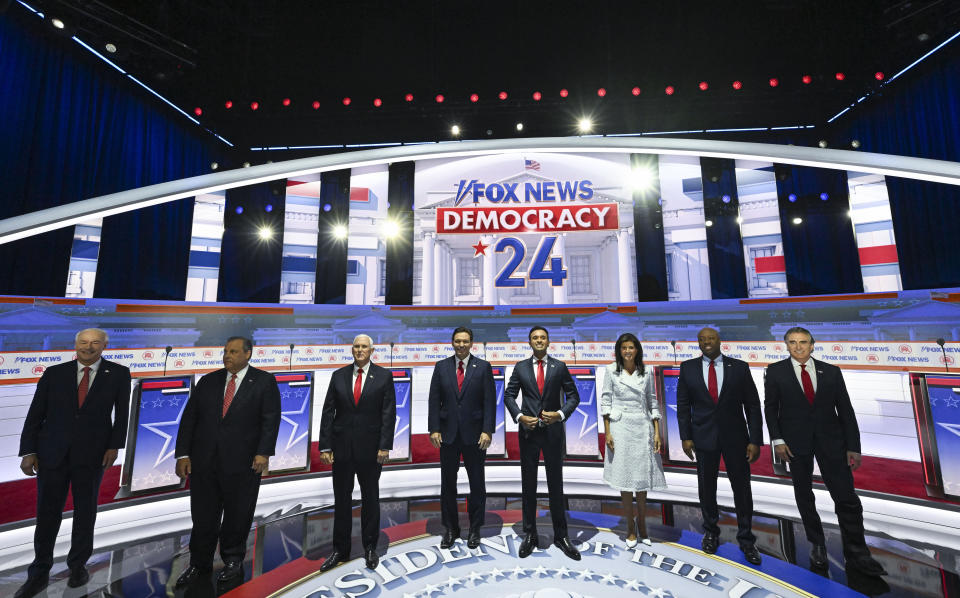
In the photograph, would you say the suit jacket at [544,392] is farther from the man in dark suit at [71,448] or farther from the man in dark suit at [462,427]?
the man in dark suit at [71,448]

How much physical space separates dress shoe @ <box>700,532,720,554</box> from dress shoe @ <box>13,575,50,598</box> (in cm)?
520

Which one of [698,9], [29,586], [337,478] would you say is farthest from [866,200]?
[29,586]

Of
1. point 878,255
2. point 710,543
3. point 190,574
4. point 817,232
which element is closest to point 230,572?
point 190,574

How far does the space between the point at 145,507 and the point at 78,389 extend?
211 cm

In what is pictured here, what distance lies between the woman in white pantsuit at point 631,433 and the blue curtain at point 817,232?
432 cm

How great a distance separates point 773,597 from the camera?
8.52ft

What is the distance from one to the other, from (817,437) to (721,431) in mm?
694

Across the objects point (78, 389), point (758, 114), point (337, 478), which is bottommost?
point (337, 478)

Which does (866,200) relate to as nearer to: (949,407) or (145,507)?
(949,407)

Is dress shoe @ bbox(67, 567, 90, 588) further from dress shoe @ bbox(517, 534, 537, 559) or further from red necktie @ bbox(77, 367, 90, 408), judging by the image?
dress shoe @ bbox(517, 534, 537, 559)

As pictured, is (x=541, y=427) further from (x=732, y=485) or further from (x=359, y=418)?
(x=732, y=485)

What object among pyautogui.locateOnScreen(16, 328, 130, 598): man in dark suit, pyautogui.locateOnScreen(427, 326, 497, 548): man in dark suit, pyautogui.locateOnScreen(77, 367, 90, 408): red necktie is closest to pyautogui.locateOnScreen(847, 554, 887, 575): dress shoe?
pyautogui.locateOnScreen(427, 326, 497, 548): man in dark suit

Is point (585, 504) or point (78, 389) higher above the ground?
point (78, 389)

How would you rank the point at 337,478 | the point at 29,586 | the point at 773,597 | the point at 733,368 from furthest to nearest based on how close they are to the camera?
the point at 733,368 → the point at 337,478 → the point at 29,586 → the point at 773,597
